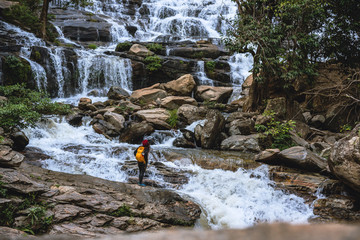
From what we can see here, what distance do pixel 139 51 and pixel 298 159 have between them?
17550 mm

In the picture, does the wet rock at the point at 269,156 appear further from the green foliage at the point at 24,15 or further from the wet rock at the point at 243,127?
the green foliage at the point at 24,15

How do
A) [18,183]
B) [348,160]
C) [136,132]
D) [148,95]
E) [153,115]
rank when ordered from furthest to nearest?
1. [148,95]
2. [153,115]
3. [136,132]
4. [348,160]
5. [18,183]

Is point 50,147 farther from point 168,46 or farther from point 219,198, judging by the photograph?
point 168,46

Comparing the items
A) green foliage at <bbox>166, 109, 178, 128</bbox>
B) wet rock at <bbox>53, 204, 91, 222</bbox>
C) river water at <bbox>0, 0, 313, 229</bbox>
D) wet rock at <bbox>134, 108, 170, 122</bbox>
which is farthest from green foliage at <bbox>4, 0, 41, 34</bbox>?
wet rock at <bbox>53, 204, 91, 222</bbox>

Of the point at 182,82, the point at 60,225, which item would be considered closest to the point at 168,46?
the point at 182,82

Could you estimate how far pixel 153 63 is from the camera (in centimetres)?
2161

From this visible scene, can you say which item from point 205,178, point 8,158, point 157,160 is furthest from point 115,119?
point 8,158

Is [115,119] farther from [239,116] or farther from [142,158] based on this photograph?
[239,116]

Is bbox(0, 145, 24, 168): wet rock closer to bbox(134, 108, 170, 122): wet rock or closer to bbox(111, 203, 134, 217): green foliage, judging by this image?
bbox(111, 203, 134, 217): green foliage

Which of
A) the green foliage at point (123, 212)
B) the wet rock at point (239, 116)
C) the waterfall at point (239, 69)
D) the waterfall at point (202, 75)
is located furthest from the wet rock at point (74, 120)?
the waterfall at point (239, 69)

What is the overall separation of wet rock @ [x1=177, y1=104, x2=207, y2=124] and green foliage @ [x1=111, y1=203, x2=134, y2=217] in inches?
345

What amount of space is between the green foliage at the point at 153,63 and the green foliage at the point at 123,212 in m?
16.6

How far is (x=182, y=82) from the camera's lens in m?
18.9

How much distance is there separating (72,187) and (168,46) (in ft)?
69.0
